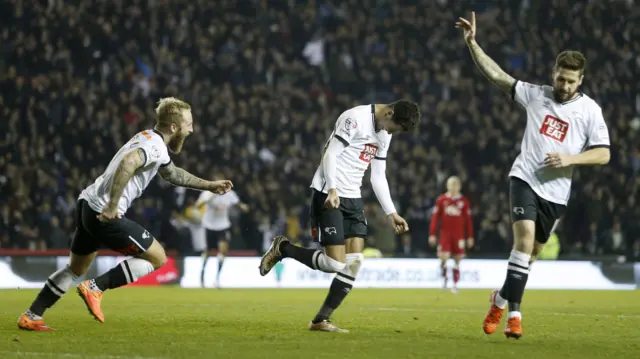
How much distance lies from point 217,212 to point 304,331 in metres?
14.0

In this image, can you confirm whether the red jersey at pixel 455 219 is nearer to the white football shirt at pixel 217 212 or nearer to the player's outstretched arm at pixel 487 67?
the white football shirt at pixel 217 212

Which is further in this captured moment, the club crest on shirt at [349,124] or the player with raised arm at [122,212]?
the club crest on shirt at [349,124]

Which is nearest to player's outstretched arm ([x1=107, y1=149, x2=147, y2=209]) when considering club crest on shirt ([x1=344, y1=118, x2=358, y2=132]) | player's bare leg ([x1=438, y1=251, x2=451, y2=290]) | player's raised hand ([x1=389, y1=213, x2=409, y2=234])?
club crest on shirt ([x1=344, y1=118, x2=358, y2=132])

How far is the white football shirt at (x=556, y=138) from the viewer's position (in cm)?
920

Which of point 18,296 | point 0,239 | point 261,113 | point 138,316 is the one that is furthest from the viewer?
point 261,113

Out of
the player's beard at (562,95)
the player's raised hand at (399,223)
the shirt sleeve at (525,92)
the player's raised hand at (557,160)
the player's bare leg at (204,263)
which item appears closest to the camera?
the player's raised hand at (557,160)

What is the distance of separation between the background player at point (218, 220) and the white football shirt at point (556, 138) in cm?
1435

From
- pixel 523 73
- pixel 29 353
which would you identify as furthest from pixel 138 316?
pixel 523 73

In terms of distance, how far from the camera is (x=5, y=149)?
2497 cm

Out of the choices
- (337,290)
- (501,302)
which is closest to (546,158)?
(501,302)

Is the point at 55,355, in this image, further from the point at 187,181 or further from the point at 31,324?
the point at 187,181

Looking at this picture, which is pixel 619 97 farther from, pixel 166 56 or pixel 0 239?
pixel 0 239

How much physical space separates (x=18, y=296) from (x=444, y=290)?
29.0 feet

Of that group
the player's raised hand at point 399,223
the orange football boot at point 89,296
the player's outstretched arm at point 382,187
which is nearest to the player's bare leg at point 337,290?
the player's raised hand at point 399,223
